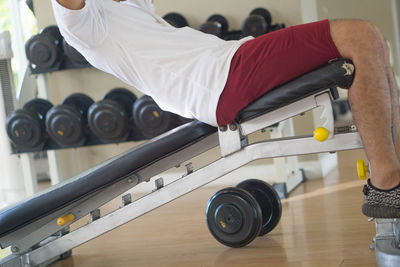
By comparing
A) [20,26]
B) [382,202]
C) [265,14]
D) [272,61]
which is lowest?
[382,202]

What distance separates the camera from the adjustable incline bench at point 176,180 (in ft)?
4.90

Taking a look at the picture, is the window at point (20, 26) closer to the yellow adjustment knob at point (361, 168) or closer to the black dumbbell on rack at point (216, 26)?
the black dumbbell on rack at point (216, 26)

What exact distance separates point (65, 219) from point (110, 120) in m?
1.20

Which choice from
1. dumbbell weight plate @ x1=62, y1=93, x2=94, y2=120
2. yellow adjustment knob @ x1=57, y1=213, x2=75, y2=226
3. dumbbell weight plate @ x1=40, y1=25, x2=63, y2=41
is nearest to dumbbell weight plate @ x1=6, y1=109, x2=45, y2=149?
dumbbell weight plate @ x1=62, y1=93, x2=94, y2=120

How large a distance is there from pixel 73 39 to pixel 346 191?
1530mm

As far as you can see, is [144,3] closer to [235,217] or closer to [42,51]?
[235,217]

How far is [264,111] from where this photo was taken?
1.56m

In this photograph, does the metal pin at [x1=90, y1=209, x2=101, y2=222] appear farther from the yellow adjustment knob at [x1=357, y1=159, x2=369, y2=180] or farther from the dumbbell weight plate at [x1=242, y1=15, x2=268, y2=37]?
the dumbbell weight plate at [x1=242, y1=15, x2=268, y2=37]

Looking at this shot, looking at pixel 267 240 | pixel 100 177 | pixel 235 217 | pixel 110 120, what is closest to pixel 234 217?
pixel 235 217

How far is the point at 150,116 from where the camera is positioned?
9.34 ft

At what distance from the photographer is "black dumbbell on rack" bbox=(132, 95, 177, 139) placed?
284cm

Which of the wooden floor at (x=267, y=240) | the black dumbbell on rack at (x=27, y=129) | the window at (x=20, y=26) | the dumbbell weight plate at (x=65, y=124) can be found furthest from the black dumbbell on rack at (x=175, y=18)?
the window at (x=20, y=26)

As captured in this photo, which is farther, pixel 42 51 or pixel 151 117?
pixel 42 51

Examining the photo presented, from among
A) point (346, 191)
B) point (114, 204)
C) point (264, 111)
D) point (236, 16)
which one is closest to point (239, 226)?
point (264, 111)
